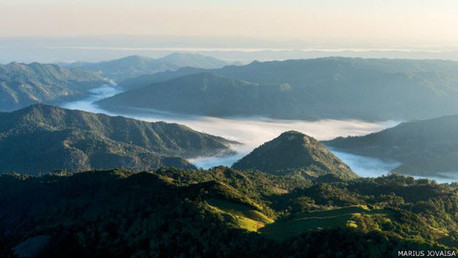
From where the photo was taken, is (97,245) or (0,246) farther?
(0,246)

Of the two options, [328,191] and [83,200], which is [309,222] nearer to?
[328,191]

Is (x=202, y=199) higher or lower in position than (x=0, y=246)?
higher

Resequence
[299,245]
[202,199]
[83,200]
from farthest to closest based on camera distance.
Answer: [83,200]
[202,199]
[299,245]

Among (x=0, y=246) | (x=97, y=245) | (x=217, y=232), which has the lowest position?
(x=0, y=246)

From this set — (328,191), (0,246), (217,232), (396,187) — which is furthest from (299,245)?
(396,187)

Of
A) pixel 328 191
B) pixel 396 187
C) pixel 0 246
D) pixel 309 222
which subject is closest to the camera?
pixel 309 222

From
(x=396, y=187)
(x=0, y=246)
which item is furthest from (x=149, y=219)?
(x=396, y=187)
